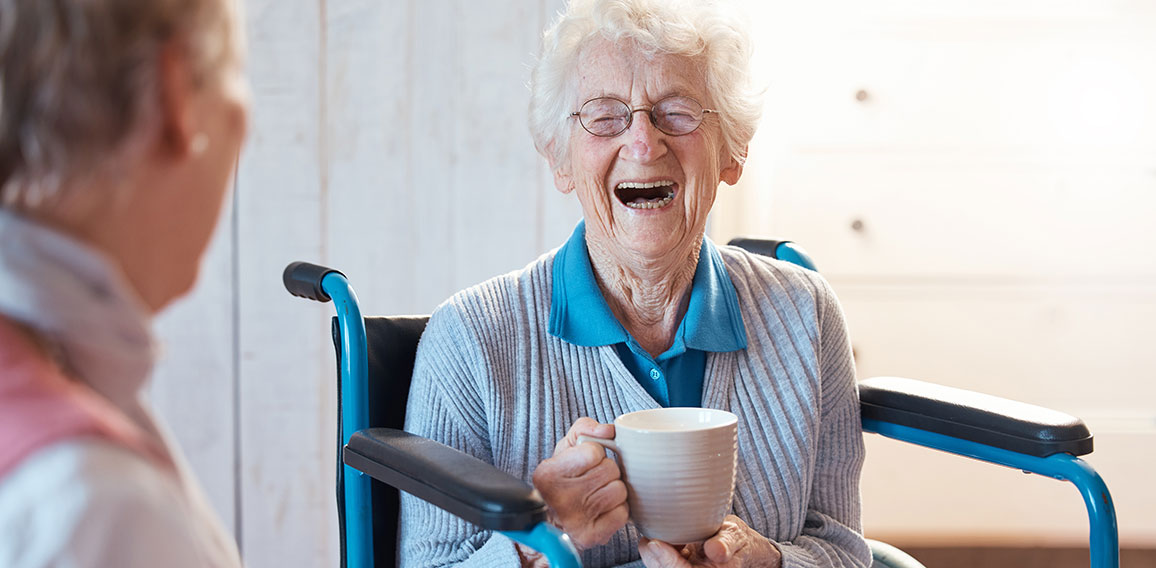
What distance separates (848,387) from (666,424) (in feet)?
1.42

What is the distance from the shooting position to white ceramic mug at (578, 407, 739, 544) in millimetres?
946

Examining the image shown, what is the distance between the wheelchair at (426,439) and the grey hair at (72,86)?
53 centimetres

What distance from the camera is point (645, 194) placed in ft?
4.44

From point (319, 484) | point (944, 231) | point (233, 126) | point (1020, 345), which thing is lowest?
point (319, 484)

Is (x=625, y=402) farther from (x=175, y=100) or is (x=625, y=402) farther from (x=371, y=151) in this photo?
(x=371, y=151)

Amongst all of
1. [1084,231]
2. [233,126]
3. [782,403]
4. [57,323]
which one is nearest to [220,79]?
[233,126]

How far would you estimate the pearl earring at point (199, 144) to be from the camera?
47cm

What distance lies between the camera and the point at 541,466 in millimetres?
1027

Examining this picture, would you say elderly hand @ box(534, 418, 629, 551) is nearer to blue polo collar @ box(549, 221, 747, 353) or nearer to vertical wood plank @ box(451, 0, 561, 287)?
blue polo collar @ box(549, 221, 747, 353)

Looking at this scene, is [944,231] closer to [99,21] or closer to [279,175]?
[279,175]

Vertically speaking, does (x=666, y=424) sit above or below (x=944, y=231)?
below

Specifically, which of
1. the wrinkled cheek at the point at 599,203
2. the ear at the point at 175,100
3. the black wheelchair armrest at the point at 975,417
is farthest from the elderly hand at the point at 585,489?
the ear at the point at 175,100

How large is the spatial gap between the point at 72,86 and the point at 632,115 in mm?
932

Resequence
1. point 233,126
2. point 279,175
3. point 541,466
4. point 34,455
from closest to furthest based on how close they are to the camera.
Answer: point 34,455, point 233,126, point 541,466, point 279,175
